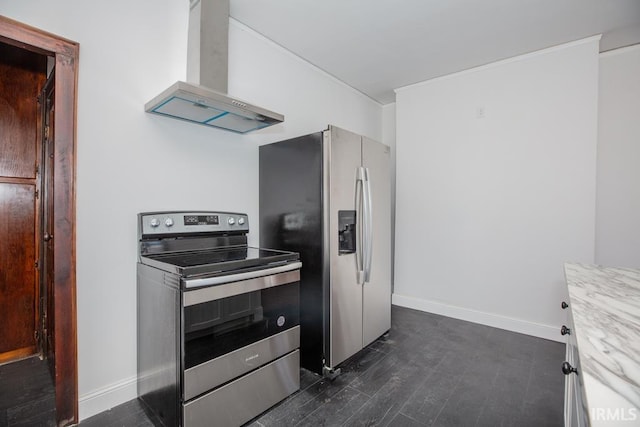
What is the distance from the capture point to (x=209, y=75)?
6.29 ft

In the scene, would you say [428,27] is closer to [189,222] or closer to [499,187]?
[499,187]

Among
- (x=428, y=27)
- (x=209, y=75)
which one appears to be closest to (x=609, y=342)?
(x=209, y=75)

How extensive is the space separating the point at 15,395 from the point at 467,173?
4.22 metres

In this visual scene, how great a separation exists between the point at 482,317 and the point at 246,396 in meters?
2.67

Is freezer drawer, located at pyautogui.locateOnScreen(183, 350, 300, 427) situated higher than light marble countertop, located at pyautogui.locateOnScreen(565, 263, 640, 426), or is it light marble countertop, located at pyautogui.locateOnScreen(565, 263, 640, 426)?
light marble countertop, located at pyautogui.locateOnScreen(565, 263, 640, 426)

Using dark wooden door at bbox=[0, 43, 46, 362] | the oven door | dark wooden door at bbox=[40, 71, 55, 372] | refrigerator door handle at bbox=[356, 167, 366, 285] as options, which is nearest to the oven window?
the oven door

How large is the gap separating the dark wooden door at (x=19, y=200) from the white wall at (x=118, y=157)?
1.08 metres

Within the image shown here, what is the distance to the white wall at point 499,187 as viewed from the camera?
2744 millimetres

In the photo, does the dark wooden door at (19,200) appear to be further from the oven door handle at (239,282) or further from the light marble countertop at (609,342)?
the light marble countertop at (609,342)

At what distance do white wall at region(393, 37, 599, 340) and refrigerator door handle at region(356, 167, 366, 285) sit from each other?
1.55 metres

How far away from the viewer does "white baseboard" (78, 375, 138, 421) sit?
1.67 meters

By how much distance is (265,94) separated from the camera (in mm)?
2652

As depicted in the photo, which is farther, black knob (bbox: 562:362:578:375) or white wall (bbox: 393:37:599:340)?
white wall (bbox: 393:37:599:340)

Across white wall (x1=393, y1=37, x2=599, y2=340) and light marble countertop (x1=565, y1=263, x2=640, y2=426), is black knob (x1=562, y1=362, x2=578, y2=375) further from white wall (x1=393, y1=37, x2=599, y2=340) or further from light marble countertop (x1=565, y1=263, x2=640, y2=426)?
white wall (x1=393, y1=37, x2=599, y2=340)
